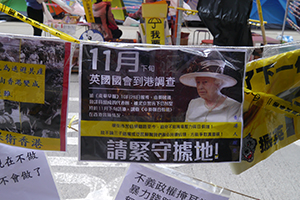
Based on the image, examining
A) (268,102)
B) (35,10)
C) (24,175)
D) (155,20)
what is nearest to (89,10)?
(35,10)

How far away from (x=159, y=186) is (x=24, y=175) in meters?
0.95

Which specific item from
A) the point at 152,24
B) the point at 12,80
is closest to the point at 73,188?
the point at 12,80

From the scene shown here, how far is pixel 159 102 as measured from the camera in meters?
1.69

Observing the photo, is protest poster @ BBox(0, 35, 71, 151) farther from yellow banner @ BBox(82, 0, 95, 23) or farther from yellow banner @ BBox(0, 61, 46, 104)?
yellow banner @ BBox(82, 0, 95, 23)

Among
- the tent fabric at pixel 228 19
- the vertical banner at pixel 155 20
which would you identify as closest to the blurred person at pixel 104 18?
the vertical banner at pixel 155 20

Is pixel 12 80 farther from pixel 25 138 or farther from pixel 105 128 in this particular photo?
pixel 105 128

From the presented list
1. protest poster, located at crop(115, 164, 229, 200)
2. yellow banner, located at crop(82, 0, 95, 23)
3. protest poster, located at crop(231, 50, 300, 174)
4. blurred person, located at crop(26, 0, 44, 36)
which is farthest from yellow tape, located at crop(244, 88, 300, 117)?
blurred person, located at crop(26, 0, 44, 36)

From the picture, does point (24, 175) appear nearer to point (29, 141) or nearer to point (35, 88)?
point (29, 141)

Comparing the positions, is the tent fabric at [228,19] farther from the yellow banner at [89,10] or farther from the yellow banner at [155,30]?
the yellow banner at [89,10]

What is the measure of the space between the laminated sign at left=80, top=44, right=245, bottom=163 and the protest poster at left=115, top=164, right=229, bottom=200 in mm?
Answer: 284

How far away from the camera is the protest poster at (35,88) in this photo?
168 cm

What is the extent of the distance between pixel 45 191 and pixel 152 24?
4.73m

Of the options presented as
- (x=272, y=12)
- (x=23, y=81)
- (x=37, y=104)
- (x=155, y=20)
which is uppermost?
(x=272, y=12)

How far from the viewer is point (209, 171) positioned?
363 cm
